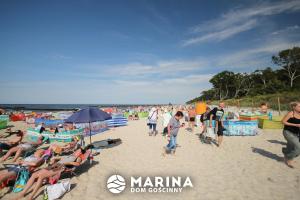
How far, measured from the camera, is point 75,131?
39.1 ft

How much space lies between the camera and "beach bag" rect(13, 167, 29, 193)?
5088 mm

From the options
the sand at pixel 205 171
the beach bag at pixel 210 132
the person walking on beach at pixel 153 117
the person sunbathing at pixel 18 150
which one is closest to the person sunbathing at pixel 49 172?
the sand at pixel 205 171

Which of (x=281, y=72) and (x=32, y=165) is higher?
(x=281, y=72)

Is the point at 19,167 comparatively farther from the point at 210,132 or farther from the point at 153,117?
the point at 210,132

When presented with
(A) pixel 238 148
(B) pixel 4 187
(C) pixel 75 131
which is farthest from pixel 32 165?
(A) pixel 238 148

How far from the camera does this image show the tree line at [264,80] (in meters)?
49.3

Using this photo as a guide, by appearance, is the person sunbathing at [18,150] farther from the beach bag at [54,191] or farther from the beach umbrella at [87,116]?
the beach bag at [54,191]

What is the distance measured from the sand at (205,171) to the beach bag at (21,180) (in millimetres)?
272

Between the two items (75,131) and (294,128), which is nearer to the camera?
(294,128)

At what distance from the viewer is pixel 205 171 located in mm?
6250

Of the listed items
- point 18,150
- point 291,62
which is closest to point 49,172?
point 18,150

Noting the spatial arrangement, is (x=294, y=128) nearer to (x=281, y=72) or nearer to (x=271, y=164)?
(x=271, y=164)

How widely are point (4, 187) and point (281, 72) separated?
209ft

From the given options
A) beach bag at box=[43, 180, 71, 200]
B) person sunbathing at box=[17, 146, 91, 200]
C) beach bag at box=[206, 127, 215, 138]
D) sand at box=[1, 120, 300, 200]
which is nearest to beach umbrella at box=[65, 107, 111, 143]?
sand at box=[1, 120, 300, 200]
